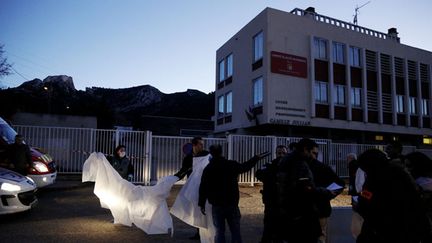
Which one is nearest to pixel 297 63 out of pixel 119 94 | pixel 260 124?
pixel 260 124

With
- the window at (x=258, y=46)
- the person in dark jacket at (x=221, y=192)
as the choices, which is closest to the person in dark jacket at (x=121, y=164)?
the person in dark jacket at (x=221, y=192)

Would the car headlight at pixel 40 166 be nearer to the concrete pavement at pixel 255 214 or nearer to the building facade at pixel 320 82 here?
the concrete pavement at pixel 255 214

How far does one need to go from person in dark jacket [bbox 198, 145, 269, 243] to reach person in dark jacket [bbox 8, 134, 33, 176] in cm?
708

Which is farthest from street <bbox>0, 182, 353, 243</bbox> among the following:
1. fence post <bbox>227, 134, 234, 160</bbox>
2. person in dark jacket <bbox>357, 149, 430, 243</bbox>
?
fence post <bbox>227, 134, 234, 160</bbox>

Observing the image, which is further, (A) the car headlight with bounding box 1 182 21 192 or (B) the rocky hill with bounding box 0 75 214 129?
(B) the rocky hill with bounding box 0 75 214 129

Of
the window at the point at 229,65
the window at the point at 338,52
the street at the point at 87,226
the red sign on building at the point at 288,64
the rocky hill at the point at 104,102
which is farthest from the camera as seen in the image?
the rocky hill at the point at 104,102

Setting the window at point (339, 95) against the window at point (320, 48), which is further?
the window at point (339, 95)

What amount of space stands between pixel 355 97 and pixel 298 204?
22331 millimetres

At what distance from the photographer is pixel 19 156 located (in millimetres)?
10305

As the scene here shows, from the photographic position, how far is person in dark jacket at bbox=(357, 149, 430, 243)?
3174mm

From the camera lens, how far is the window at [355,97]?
79.9 ft

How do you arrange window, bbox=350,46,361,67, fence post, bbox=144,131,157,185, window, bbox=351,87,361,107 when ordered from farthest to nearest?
1. window, bbox=350,46,361,67
2. window, bbox=351,87,361,107
3. fence post, bbox=144,131,157,185

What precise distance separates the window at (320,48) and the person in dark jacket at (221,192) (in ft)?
63.1

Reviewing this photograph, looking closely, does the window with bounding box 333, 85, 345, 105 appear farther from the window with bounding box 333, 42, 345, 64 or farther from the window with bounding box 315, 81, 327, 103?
the window with bounding box 333, 42, 345, 64
